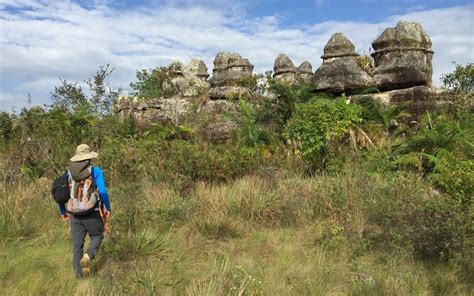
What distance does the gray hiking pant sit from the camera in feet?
16.7

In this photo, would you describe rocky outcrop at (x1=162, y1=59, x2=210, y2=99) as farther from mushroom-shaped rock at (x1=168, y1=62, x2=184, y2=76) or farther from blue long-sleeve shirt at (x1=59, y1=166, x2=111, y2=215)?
blue long-sleeve shirt at (x1=59, y1=166, x2=111, y2=215)

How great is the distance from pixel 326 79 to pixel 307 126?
13.4ft

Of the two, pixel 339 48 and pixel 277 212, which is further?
pixel 339 48

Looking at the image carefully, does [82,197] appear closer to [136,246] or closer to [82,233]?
→ [82,233]

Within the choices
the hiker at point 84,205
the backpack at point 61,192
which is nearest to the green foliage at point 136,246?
the hiker at point 84,205

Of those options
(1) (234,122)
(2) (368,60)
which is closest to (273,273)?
(1) (234,122)

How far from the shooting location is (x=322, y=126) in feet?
33.6

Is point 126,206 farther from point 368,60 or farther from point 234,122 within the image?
point 368,60

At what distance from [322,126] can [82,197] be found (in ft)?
21.6

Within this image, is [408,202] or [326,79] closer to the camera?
[408,202]

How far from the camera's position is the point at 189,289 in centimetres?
434

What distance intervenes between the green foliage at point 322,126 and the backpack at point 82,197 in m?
6.19

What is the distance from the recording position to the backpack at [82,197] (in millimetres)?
4992

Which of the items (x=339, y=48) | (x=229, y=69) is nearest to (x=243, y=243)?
(x=339, y=48)
